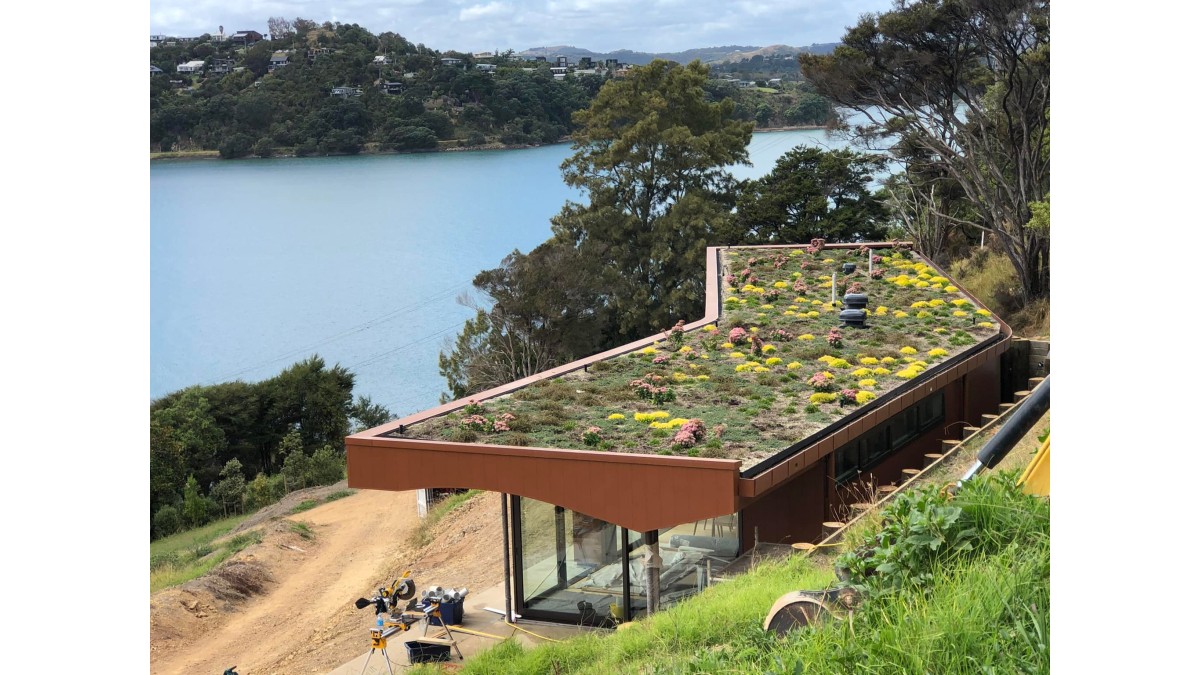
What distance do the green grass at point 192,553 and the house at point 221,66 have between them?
6539 cm

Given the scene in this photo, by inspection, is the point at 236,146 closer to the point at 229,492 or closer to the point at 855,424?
the point at 229,492

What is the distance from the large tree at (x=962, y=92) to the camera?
27297 millimetres

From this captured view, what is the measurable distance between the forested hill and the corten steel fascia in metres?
61.3

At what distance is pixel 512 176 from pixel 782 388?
80682 mm

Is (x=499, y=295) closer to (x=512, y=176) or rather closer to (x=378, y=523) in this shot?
(x=378, y=523)

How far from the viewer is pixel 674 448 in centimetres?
1224

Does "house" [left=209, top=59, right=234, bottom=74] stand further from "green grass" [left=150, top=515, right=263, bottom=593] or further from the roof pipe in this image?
the roof pipe

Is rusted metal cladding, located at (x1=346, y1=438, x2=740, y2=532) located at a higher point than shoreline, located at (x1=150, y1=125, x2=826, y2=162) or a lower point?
lower

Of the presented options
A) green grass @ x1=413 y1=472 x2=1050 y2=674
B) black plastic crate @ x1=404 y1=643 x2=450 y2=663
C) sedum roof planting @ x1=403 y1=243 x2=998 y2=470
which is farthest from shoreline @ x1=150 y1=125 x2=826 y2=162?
green grass @ x1=413 y1=472 x2=1050 y2=674

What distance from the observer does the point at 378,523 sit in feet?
81.3

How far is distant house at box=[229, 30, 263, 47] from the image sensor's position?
93812 millimetres

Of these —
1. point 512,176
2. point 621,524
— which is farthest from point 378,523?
point 512,176

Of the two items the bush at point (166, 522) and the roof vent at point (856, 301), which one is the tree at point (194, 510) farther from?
the roof vent at point (856, 301)

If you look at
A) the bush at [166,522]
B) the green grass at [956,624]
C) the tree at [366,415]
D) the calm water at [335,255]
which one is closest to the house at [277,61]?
the calm water at [335,255]
